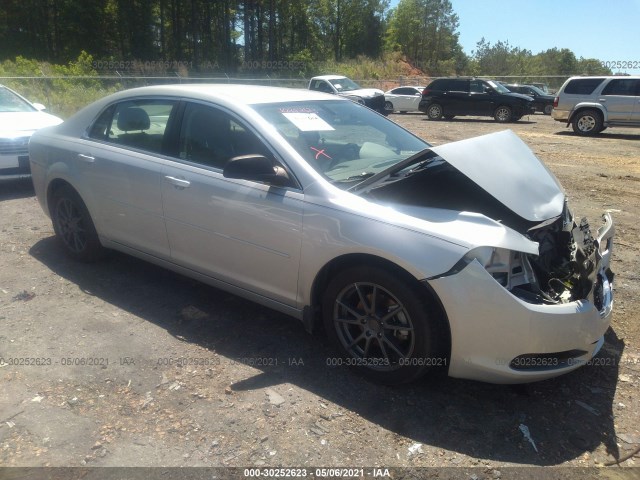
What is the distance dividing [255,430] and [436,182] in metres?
1.74

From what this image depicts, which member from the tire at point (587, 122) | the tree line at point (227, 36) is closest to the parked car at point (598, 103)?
the tire at point (587, 122)

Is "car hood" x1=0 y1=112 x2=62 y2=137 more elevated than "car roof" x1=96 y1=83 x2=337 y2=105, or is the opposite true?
"car roof" x1=96 y1=83 x2=337 y2=105

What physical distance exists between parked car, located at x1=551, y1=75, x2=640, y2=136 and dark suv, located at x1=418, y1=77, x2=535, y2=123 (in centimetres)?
406

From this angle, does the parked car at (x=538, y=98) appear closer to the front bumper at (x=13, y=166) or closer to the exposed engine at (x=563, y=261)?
the front bumper at (x=13, y=166)

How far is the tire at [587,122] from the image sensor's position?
16.1 meters

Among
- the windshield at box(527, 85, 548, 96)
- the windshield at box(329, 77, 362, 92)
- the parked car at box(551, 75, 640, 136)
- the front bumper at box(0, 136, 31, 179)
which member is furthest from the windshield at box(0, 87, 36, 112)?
the windshield at box(527, 85, 548, 96)

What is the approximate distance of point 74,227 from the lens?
4695 millimetres

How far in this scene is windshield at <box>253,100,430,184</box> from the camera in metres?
3.34

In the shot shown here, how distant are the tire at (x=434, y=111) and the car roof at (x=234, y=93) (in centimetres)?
1933

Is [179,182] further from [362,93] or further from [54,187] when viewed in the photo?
[362,93]

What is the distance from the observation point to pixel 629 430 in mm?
2652

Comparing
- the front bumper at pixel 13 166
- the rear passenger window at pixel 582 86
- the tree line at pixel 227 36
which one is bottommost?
the front bumper at pixel 13 166

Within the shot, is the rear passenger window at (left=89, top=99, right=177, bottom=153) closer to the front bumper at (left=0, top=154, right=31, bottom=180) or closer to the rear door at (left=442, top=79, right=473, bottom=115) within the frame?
the front bumper at (left=0, top=154, right=31, bottom=180)

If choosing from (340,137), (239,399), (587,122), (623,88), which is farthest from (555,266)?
(623,88)
